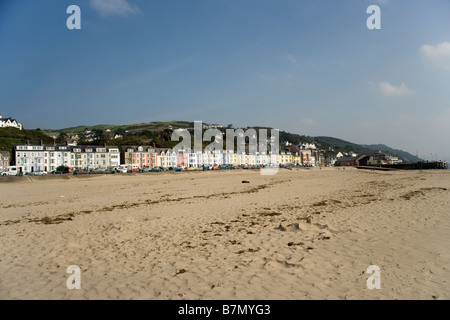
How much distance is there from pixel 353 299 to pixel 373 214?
6.56 metres

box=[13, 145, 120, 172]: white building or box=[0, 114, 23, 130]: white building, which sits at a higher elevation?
box=[0, 114, 23, 130]: white building

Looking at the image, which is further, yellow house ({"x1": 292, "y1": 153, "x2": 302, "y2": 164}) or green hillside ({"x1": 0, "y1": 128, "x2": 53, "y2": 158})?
yellow house ({"x1": 292, "y1": 153, "x2": 302, "y2": 164})

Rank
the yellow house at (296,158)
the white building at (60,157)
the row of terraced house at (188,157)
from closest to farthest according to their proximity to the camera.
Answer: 1. the white building at (60,157)
2. the row of terraced house at (188,157)
3. the yellow house at (296,158)

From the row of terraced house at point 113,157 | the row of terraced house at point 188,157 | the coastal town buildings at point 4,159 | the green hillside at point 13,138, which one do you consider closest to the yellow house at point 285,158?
the row of terraced house at point 188,157

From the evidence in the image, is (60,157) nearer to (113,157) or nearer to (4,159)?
(4,159)

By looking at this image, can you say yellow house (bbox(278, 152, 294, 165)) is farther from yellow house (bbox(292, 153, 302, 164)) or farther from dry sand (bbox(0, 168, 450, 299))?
dry sand (bbox(0, 168, 450, 299))

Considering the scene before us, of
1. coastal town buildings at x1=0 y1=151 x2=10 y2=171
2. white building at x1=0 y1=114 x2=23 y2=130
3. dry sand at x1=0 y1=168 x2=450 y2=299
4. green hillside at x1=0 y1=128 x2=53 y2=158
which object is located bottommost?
dry sand at x1=0 y1=168 x2=450 y2=299

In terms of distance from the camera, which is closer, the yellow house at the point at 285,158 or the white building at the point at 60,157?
the white building at the point at 60,157

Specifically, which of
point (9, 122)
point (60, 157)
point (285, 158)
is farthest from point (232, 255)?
point (9, 122)

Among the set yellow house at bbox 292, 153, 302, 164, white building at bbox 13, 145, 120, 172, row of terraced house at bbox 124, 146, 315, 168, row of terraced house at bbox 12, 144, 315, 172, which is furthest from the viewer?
yellow house at bbox 292, 153, 302, 164

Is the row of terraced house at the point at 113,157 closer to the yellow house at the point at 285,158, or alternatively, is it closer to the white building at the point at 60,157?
the white building at the point at 60,157

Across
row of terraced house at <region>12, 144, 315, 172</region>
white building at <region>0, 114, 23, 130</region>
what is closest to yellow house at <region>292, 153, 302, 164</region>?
row of terraced house at <region>12, 144, 315, 172</region>

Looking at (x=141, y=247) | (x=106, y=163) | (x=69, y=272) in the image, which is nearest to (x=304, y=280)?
(x=141, y=247)
